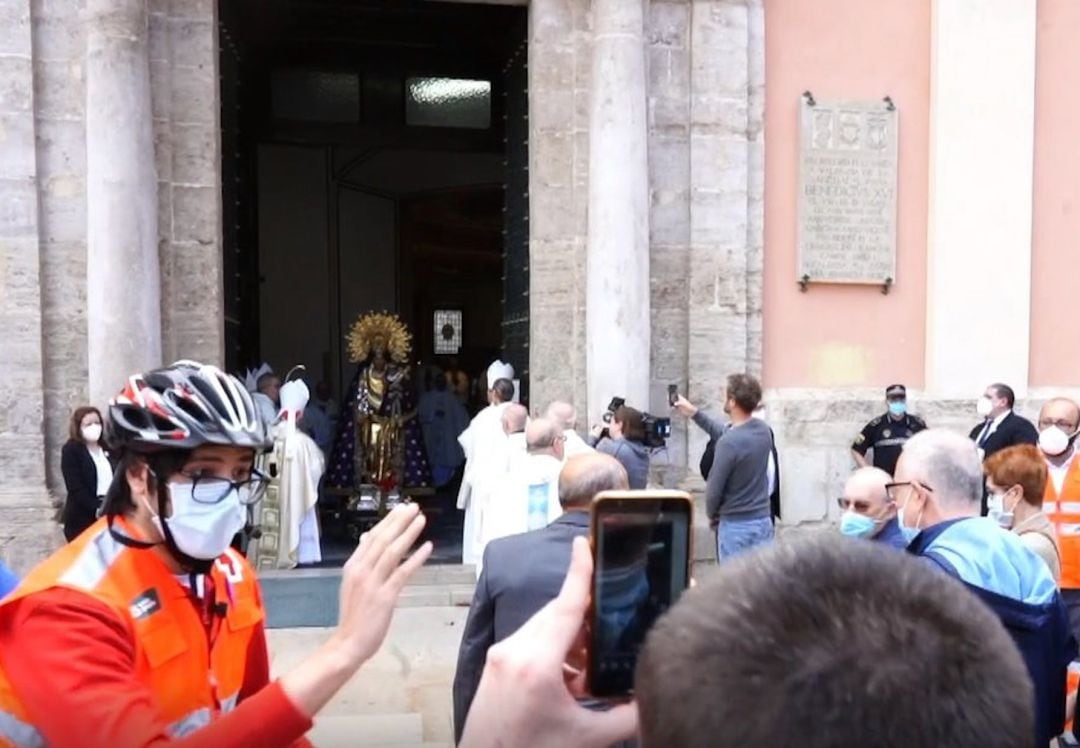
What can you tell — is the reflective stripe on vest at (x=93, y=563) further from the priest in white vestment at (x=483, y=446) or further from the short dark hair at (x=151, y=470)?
the priest in white vestment at (x=483, y=446)

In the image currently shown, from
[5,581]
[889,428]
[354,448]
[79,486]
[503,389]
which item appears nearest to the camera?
[5,581]

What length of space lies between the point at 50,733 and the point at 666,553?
3.05 ft

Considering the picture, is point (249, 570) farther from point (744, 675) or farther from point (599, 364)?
point (599, 364)

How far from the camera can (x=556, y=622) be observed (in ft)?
3.51

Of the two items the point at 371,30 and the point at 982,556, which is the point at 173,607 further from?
the point at 371,30

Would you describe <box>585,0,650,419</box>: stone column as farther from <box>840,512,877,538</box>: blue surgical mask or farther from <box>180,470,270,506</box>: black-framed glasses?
<box>180,470,270,506</box>: black-framed glasses

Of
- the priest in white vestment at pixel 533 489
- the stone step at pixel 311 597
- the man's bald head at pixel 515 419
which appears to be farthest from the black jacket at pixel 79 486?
the man's bald head at pixel 515 419

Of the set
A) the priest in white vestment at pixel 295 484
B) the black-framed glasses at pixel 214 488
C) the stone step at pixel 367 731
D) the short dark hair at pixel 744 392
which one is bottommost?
the stone step at pixel 367 731

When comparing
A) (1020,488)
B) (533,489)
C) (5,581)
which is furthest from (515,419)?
(5,581)

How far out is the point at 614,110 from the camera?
8.41 meters

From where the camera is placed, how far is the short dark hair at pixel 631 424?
6.62 m

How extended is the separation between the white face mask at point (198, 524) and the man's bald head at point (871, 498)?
8.53ft

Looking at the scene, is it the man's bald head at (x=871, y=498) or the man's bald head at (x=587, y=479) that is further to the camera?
the man's bald head at (x=871, y=498)

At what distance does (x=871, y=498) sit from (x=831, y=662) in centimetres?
334
